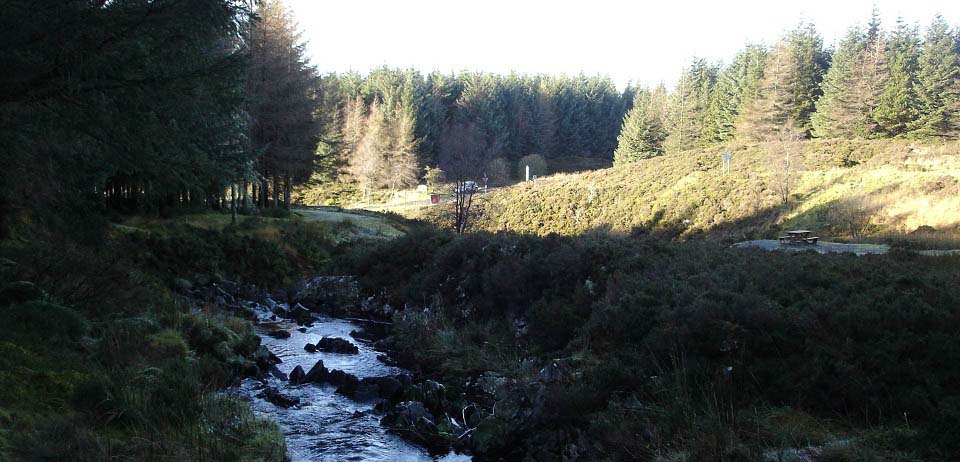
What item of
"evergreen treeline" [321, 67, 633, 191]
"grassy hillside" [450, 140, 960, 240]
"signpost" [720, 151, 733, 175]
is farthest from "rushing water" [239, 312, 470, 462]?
"evergreen treeline" [321, 67, 633, 191]

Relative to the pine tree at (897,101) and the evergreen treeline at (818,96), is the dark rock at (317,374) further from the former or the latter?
the pine tree at (897,101)

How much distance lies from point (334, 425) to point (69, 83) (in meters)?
5.60

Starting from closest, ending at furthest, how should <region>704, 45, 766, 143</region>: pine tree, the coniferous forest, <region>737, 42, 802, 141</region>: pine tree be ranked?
the coniferous forest < <region>737, 42, 802, 141</region>: pine tree < <region>704, 45, 766, 143</region>: pine tree

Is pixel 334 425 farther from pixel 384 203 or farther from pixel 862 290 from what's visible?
pixel 384 203

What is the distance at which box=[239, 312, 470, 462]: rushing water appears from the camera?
7871 mm

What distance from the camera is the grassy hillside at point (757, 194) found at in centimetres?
2720

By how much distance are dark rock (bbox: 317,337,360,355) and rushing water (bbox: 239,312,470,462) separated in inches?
20.6

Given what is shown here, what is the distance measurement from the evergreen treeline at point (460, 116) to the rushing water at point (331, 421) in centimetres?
4802

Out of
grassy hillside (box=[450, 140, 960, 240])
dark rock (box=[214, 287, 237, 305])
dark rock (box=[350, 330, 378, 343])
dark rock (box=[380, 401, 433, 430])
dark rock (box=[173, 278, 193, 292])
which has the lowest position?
dark rock (box=[350, 330, 378, 343])

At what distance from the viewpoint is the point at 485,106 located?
8769 cm

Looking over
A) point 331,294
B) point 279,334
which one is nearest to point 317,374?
point 279,334

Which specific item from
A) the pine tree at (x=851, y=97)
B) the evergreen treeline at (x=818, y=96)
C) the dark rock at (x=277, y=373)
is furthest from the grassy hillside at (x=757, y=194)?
the dark rock at (x=277, y=373)

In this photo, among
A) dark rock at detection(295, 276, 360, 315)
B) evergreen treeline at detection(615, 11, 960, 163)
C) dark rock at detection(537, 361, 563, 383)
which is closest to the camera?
dark rock at detection(537, 361, 563, 383)

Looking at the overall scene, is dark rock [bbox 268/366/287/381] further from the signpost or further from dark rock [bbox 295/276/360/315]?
the signpost
